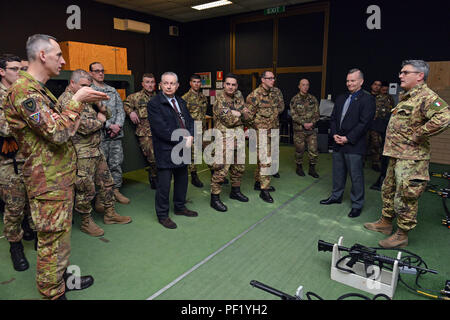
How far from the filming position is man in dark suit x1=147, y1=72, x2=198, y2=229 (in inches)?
113

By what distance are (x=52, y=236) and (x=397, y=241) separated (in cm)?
272

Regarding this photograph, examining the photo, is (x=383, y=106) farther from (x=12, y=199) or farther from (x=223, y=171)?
(x=12, y=199)

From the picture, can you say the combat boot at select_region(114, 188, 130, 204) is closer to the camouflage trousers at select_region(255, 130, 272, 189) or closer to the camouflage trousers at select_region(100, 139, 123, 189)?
the camouflage trousers at select_region(100, 139, 123, 189)

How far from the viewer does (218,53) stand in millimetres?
8711

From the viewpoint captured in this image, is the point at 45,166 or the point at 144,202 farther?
the point at 144,202

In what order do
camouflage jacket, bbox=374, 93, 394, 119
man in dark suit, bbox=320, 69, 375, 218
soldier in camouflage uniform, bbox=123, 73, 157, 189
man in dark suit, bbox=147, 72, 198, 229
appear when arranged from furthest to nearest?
camouflage jacket, bbox=374, 93, 394, 119 < soldier in camouflage uniform, bbox=123, 73, 157, 189 < man in dark suit, bbox=320, 69, 375, 218 < man in dark suit, bbox=147, 72, 198, 229

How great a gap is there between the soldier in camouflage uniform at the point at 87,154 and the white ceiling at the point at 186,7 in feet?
17.0

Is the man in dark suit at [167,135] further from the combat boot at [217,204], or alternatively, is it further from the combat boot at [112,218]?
the combat boot at [217,204]

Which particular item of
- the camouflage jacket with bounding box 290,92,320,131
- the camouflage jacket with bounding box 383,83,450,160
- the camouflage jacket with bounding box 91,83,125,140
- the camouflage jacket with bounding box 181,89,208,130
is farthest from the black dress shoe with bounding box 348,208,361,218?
the camouflage jacket with bounding box 91,83,125,140

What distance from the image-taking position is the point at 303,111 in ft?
15.8

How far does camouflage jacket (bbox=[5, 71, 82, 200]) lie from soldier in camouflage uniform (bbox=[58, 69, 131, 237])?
893 mm

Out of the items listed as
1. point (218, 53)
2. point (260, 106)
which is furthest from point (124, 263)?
point (218, 53)

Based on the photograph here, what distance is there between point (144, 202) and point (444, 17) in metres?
6.32

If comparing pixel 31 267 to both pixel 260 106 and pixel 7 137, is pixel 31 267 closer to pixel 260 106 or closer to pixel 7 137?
pixel 7 137
